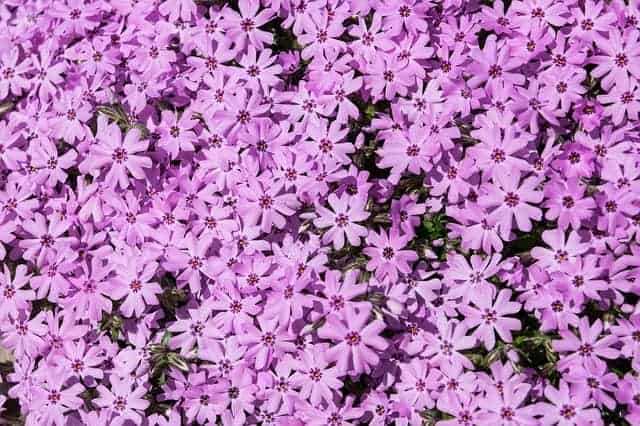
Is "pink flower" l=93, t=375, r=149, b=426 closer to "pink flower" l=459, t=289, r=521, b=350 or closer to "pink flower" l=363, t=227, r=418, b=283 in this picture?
"pink flower" l=363, t=227, r=418, b=283

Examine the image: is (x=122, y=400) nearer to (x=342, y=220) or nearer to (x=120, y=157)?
(x=120, y=157)

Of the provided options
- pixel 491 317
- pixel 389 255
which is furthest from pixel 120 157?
pixel 491 317

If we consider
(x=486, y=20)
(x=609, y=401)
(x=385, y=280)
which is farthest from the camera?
(x=486, y=20)

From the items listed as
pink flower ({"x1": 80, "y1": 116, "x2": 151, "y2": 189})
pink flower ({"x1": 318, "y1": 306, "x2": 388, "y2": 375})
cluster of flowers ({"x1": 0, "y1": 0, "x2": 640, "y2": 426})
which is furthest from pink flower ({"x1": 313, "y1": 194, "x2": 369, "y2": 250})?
pink flower ({"x1": 80, "y1": 116, "x2": 151, "y2": 189})

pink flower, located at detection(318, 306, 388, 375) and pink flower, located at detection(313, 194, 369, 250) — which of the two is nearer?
pink flower, located at detection(318, 306, 388, 375)

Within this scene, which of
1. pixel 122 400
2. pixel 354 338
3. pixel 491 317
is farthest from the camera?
pixel 122 400

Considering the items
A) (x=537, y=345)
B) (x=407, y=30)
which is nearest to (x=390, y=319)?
(x=537, y=345)

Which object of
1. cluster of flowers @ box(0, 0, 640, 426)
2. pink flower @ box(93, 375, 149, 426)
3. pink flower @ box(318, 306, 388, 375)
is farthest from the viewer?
pink flower @ box(93, 375, 149, 426)

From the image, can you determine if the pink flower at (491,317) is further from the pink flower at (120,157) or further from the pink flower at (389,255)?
the pink flower at (120,157)

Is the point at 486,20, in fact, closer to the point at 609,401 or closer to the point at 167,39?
the point at 167,39
